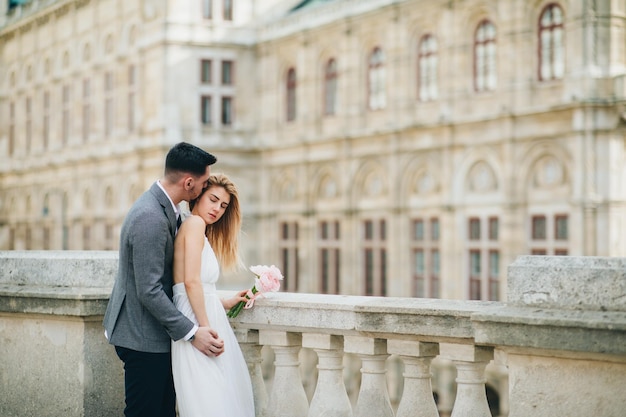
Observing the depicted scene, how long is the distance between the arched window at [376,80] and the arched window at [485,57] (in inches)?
135

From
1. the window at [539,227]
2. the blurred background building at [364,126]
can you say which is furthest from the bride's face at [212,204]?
the window at [539,227]

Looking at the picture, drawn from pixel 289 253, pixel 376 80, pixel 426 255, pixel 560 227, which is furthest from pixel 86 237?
pixel 560 227

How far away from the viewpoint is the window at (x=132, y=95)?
1372 inches

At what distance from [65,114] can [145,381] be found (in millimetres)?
36263

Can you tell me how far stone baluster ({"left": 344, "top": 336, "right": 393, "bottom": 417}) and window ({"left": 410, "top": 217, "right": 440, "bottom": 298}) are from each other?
72.4 feet

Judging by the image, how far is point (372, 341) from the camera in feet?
16.9

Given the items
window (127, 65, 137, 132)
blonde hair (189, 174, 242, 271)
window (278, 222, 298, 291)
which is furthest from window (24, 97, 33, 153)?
blonde hair (189, 174, 242, 271)

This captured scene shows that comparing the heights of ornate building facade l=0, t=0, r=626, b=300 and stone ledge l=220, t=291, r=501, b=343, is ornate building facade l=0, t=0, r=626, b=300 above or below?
above

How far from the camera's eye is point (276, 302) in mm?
5520

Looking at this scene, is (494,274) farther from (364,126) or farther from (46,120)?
(46,120)

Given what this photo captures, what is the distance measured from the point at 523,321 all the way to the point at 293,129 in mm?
27931

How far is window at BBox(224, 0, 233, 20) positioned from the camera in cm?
3316

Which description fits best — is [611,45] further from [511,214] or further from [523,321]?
[523,321]

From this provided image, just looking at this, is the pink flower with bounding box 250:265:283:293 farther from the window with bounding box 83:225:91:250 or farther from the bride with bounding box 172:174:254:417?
the window with bounding box 83:225:91:250
